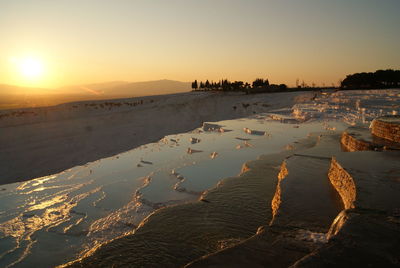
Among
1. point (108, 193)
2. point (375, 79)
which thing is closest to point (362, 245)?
Answer: point (108, 193)

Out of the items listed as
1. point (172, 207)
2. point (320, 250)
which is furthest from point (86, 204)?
point (320, 250)

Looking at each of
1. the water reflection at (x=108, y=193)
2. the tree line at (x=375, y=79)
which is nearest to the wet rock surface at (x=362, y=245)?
the water reflection at (x=108, y=193)

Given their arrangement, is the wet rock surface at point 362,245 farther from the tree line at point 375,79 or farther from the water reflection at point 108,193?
the tree line at point 375,79

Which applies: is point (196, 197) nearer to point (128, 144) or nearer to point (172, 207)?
point (172, 207)

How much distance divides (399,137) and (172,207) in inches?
242

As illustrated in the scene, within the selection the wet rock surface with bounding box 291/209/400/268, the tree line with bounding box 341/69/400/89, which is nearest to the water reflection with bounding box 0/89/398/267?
the wet rock surface with bounding box 291/209/400/268

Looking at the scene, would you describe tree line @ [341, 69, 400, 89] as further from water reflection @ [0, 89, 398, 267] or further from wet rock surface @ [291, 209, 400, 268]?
wet rock surface @ [291, 209, 400, 268]

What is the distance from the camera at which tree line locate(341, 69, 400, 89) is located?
1421 inches

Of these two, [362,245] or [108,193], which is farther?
[108,193]

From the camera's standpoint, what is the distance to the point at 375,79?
38438 millimetres

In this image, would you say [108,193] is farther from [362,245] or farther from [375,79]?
[375,79]

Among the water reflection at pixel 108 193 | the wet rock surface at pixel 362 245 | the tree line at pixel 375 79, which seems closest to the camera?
the wet rock surface at pixel 362 245

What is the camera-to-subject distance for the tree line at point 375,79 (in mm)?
36084

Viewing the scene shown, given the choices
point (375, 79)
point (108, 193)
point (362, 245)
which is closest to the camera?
point (362, 245)
